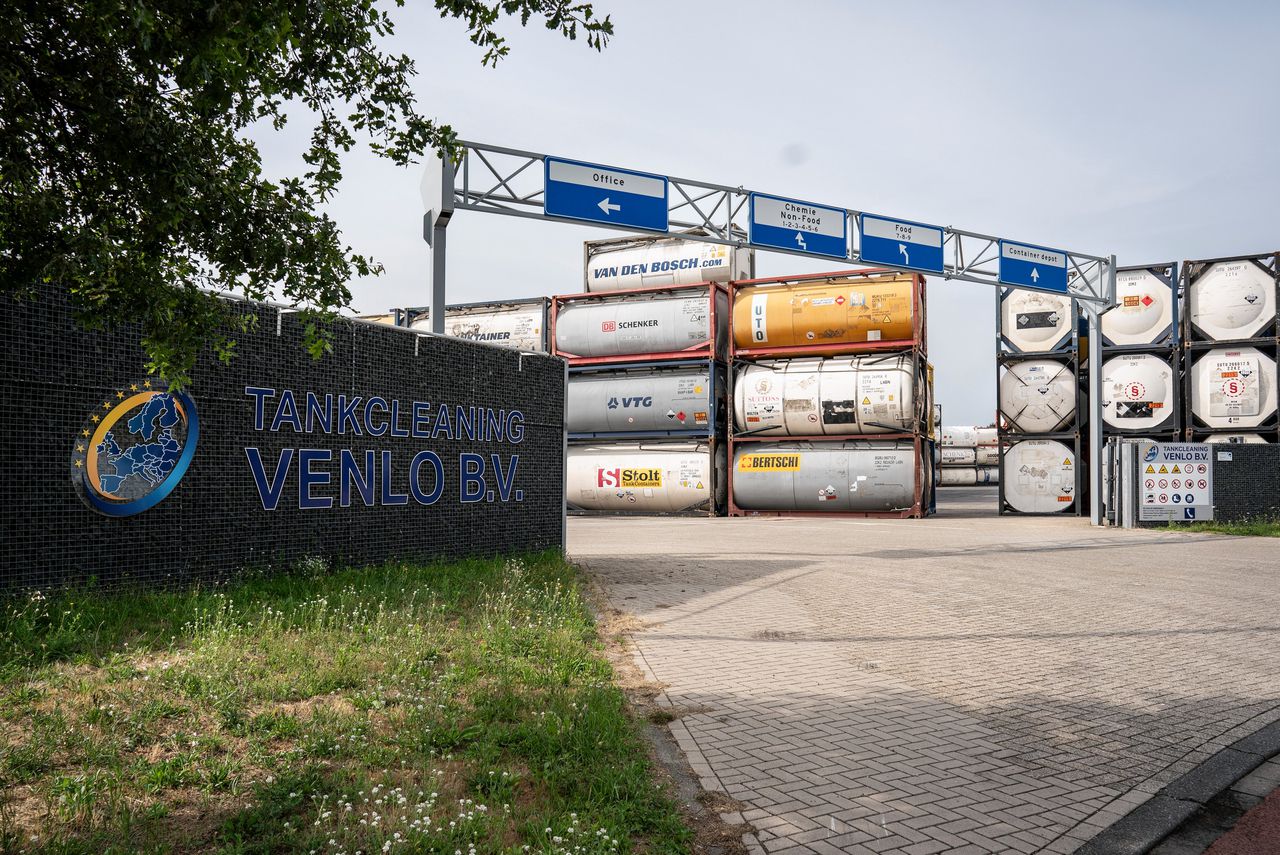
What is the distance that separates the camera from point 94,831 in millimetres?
3322

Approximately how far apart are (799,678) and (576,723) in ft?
6.35

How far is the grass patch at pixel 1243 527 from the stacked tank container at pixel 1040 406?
5.25 m

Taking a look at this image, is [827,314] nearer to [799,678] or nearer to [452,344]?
[452,344]

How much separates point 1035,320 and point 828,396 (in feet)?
21.6

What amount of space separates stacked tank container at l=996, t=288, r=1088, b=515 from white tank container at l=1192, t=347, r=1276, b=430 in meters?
2.92

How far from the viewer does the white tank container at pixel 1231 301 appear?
21578 mm

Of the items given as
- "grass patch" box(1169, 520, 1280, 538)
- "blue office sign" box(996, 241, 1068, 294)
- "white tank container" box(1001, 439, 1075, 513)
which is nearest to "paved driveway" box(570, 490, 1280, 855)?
"grass patch" box(1169, 520, 1280, 538)

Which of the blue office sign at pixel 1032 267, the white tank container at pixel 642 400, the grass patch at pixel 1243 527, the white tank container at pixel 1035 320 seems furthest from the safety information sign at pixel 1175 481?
the white tank container at pixel 642 400

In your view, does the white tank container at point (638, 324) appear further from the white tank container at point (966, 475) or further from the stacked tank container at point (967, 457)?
the white tank container at point (966, 475)

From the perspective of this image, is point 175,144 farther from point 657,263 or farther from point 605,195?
point 657,263

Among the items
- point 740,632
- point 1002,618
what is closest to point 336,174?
point 740,632

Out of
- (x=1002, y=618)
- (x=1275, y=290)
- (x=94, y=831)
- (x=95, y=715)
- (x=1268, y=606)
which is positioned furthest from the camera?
(x=1275, y=290)

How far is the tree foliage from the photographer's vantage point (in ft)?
10.2

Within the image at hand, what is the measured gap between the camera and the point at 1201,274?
→ 22.4 metres
